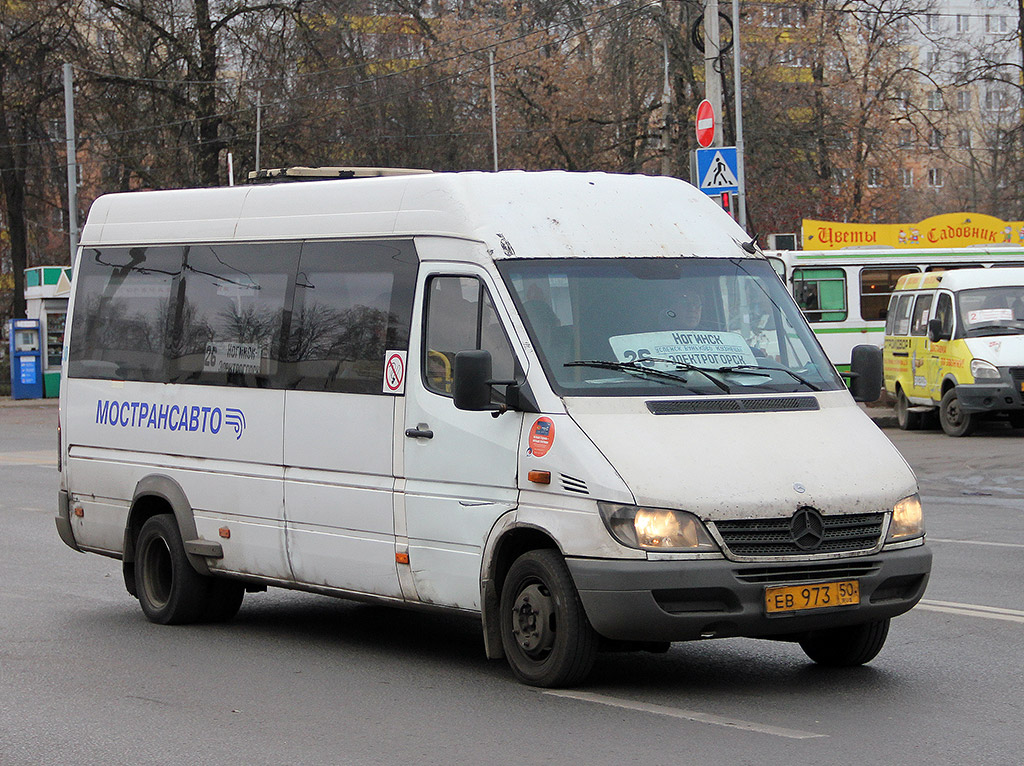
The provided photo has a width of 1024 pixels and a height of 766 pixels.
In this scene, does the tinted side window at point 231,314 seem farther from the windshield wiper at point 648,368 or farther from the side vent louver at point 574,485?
the side vent louver at point 574,485

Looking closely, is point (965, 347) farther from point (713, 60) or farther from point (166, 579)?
point (166, 579)

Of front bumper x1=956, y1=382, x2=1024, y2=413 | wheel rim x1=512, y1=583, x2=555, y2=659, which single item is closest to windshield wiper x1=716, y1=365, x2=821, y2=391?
wheel rim x1=512, y1=583, x2=555, y2=659

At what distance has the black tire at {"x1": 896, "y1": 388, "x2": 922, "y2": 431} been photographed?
26.2 metres

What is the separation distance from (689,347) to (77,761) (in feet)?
11.0

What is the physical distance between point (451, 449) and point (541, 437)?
0.67 m

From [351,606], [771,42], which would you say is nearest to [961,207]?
[771,42]

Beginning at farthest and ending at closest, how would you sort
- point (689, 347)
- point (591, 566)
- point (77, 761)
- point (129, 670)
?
1. point (129, 670)
2. point (689, 347)
3. point (591, 566)
4. point (77, 761)

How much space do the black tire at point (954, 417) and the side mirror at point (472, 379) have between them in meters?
17.7

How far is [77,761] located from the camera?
20.4ft

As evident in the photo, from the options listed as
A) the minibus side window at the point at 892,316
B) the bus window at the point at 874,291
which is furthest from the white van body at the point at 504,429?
the bus window at the point at 874,291

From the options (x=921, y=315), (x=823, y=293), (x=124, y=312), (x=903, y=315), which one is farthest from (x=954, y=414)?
(x=124, y=312)

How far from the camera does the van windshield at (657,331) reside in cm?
756

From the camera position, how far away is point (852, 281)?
33781 millimetres

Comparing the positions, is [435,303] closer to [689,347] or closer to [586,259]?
[586,259]
